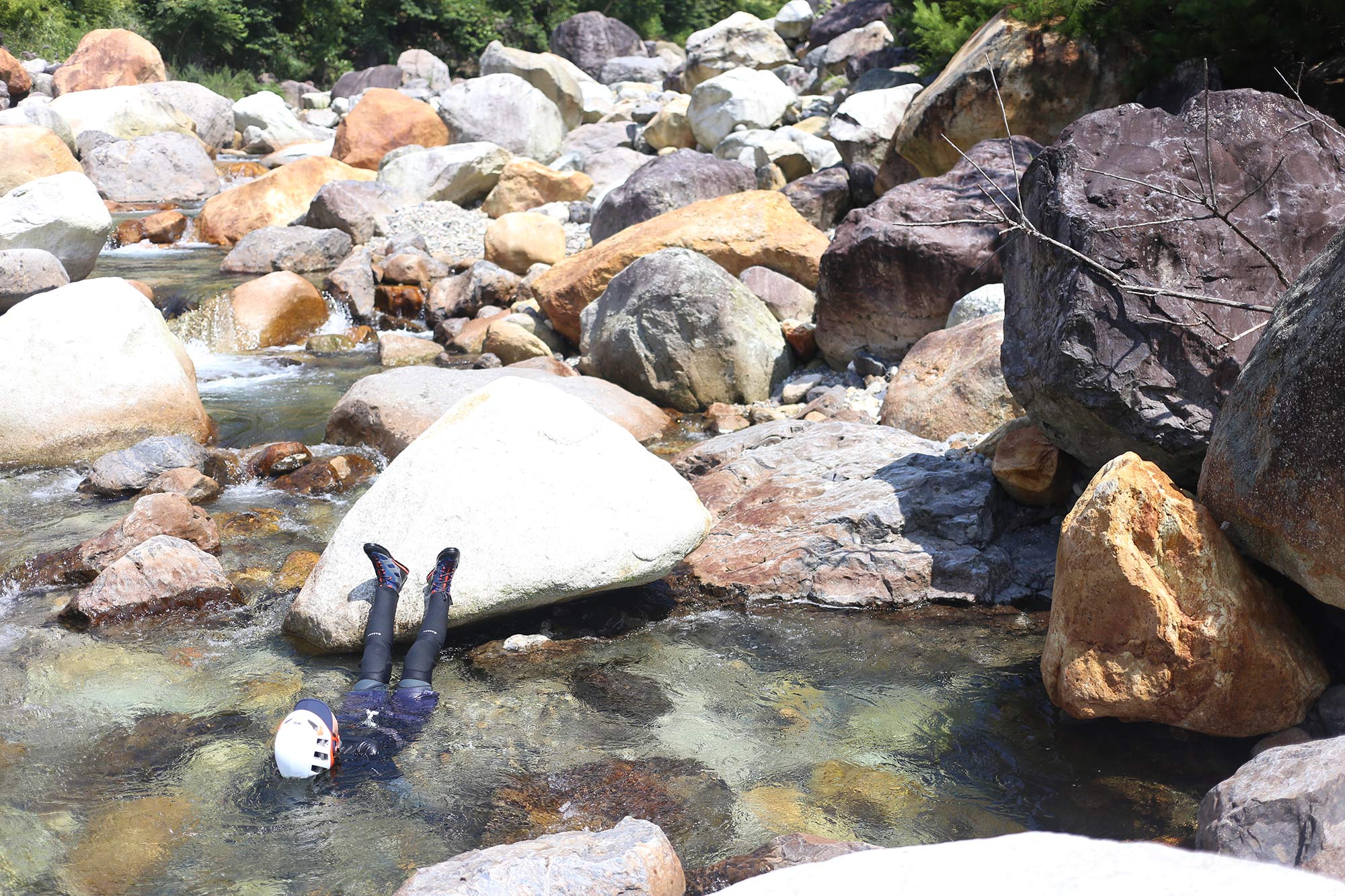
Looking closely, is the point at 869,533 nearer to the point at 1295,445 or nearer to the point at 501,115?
the point at 1295,445

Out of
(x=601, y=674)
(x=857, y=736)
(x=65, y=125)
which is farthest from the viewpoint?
(x=65, y=125)

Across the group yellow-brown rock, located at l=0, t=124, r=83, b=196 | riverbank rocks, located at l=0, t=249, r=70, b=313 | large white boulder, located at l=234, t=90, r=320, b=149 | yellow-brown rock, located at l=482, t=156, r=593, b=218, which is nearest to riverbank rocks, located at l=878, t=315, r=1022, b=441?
riverbank rocks, located at l=0, t=249, r=70, b=313

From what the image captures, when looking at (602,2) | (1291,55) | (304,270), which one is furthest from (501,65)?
(1291,55)

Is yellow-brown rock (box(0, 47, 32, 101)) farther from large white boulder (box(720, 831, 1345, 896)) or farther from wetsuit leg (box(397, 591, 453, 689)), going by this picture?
large white boulder (box(720, 831, 1345, 896))

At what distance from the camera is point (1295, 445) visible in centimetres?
339

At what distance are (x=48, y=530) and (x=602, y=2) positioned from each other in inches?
1254

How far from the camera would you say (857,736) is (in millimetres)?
4082

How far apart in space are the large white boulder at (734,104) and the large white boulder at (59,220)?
1043cm

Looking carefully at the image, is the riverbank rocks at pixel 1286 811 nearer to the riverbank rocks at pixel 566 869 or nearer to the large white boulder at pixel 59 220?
the riverbank rocks at pixel 566 869

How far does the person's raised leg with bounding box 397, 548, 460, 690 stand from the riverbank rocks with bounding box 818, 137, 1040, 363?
4.80 m

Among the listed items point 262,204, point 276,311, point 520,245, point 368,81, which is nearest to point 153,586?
point 276,311

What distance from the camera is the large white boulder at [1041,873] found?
4.44ft

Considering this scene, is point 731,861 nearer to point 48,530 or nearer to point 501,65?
point 48,530

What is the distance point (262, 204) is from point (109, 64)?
10853 millimetres
